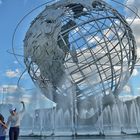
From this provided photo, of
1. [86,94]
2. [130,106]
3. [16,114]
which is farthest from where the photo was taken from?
[130,106]

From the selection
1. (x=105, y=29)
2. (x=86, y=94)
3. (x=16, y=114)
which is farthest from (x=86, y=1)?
(x=16, y=114)

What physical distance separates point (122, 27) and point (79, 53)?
283 centimetres

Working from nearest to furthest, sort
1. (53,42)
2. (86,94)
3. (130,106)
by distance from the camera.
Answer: (53,42) → (86,94) → (130,106)

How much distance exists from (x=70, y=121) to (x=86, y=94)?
2013 millimetres

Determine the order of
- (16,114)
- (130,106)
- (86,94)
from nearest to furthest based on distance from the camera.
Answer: (16,114) → (86,94) → (130,106)

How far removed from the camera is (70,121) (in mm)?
17422

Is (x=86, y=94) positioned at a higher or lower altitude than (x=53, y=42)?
lower

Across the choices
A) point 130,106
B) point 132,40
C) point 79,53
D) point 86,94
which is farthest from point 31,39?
point 130,106

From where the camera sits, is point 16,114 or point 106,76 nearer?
point 16,114

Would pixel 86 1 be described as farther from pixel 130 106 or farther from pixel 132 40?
pixel 130 106

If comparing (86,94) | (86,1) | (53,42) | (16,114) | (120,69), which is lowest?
(16,114)

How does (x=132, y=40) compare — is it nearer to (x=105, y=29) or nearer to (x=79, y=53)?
(x=105, y=29)

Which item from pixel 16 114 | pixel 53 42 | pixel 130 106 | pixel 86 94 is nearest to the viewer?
pixel 16 114

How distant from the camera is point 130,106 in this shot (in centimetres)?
2130
